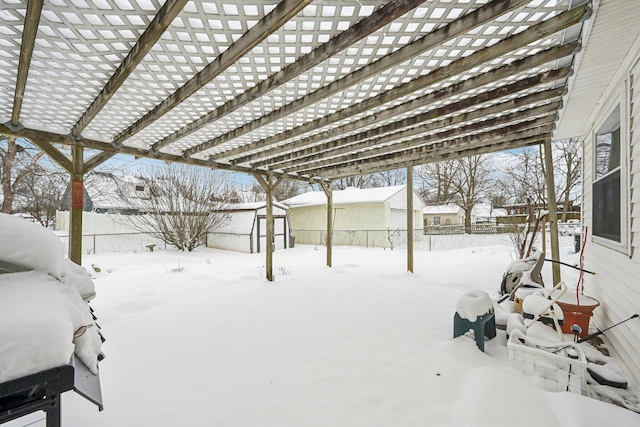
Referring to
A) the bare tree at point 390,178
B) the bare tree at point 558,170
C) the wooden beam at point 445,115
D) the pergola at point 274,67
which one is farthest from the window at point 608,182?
the bare tree at point 390,178

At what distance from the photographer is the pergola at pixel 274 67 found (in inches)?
66.5

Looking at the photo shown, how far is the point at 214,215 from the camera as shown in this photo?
39.2 ft

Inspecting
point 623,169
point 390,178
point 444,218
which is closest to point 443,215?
point 444,218

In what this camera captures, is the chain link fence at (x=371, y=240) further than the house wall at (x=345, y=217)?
No

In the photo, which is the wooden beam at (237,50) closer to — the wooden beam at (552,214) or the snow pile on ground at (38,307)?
the snow pile on ground at (38,307)

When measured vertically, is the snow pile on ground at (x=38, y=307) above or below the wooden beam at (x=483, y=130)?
below

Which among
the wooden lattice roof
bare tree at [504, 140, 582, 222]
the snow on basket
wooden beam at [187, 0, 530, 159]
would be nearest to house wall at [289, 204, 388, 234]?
bare tree at [504, 140, 582, 222]

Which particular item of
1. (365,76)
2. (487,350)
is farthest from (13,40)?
(487,350)

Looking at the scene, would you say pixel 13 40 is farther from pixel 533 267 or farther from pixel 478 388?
pixel 533 267

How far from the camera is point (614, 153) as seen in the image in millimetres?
2650

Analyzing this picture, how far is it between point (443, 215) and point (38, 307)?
28.8 m

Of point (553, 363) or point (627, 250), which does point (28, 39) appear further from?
point (627, 250)

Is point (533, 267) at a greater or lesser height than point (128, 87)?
lesser

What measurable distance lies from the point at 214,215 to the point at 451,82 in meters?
11.1
